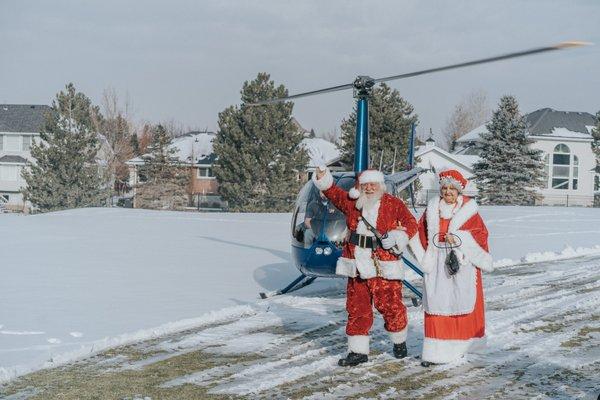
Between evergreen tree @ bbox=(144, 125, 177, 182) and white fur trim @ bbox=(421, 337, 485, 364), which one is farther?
evergreen tree @ bbox=(144, 125, 177, 182)

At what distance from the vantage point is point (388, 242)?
23.5 ft

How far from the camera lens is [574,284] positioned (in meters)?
13.0

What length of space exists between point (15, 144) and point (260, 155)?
1250 inches

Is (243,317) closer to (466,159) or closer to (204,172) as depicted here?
(204,172)

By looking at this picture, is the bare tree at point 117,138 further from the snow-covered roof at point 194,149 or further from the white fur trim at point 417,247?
the white fur trim at point 417,247

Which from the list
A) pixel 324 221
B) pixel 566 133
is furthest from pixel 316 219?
pixel 566 133

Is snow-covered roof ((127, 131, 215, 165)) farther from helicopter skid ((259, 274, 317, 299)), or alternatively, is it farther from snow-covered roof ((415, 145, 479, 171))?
helicopter skid ((259, 274, 317, 299))

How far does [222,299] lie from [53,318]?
261cm

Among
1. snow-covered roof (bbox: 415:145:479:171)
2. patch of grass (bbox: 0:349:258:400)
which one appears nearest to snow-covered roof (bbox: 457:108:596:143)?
snow-covered roof (bbox: 415:145:479:171)

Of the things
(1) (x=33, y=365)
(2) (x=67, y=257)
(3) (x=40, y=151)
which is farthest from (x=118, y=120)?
(1) (x=33, y=365)

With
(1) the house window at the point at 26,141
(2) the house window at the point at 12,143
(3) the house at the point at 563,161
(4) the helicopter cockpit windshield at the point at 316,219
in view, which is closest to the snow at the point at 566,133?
(3) the house at the point at 563,161

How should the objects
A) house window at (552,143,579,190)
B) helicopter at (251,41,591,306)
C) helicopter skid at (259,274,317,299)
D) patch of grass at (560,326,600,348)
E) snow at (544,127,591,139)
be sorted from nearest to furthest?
patch of grass at (560,326,600,348)
helicopter at (251,41,591,306)
helicopter skid at (259,274,317,299)
snow at (544,127,591,139)
house window at (552,143,579,190)

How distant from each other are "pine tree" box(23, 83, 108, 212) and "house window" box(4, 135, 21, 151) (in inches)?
785

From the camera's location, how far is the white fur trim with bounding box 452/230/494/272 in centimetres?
706
